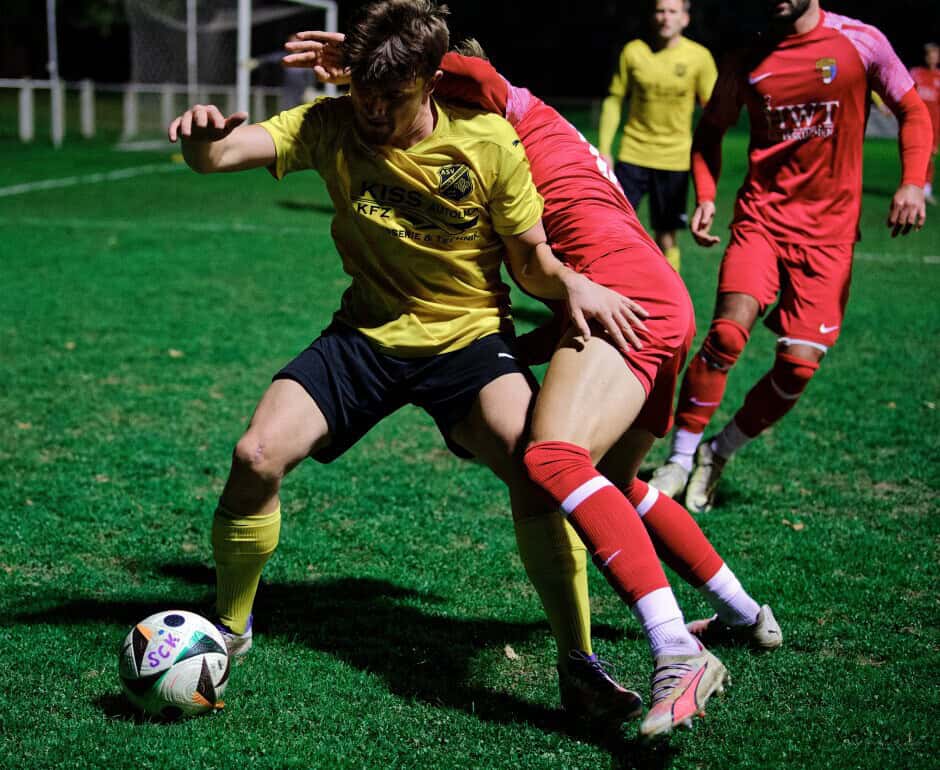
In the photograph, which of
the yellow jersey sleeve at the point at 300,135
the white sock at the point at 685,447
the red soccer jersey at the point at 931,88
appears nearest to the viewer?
the yellow jersey sleeve at the point at 300,135

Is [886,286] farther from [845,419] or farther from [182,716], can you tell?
[182,716]

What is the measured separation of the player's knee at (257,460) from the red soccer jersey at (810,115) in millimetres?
3052

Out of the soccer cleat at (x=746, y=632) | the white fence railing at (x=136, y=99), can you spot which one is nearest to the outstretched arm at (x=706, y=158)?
the soccer cleat at (x=746, y=632)

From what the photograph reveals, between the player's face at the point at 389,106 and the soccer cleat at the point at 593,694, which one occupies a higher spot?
the player's face at the point at 389,106

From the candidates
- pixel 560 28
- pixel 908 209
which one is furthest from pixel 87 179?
pixel 560 28

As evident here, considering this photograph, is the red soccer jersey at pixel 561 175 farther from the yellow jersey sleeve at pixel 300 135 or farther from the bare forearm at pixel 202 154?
the bare forearm at pixel 202 154

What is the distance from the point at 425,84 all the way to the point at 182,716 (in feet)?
6.43

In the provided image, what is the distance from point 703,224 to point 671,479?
3.99ft

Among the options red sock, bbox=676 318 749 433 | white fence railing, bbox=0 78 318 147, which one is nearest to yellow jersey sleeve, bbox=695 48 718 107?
red sock, bbox=676 318 749 433

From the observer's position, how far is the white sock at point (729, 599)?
3762 mm

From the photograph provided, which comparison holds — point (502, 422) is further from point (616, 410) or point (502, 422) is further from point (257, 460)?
point (257, 460)

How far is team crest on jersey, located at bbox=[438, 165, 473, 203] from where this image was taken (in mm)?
3443

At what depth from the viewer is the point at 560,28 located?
1954 inches

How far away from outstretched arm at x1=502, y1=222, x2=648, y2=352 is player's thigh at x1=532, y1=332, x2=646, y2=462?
0.21ft
